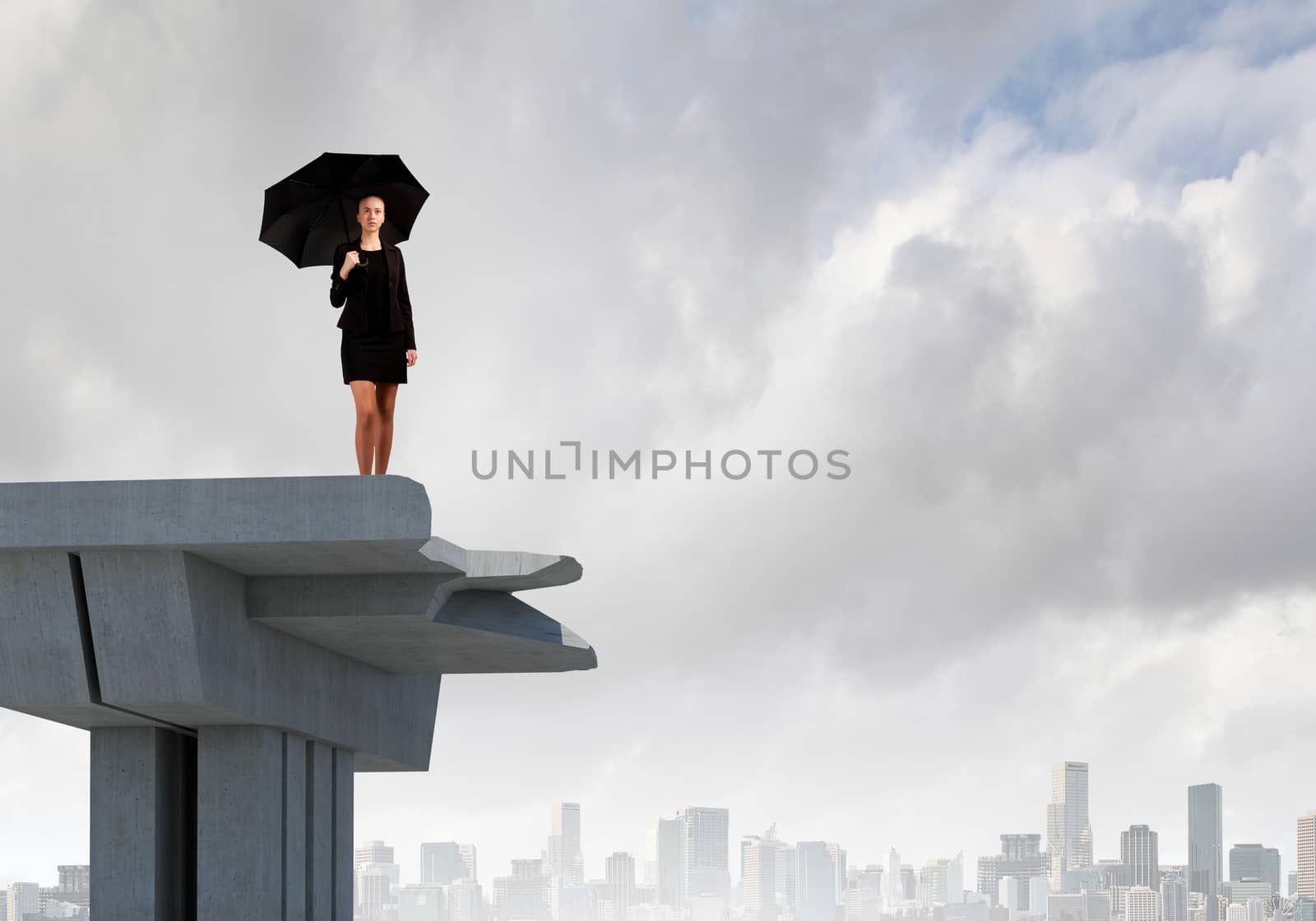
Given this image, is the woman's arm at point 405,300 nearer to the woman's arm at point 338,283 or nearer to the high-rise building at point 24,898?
the woman's arm at point 338,283

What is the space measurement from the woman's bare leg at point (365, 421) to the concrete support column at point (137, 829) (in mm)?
3231

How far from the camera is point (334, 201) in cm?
1653

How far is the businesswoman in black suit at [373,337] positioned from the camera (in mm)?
15938

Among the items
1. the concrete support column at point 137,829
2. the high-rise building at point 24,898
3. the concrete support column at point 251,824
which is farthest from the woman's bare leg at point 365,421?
the high-rise building at point 24,898

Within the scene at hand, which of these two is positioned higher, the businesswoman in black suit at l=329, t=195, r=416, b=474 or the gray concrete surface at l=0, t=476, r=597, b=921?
the businesswoman in black suit at l=329, t=195, r=416, b=474

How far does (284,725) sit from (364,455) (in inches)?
99.8

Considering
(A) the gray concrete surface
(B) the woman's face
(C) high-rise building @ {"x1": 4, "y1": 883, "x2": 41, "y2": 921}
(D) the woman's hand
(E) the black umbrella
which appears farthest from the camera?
(C) high-rise building @ {"x1": 4, "y1": 883, "x2": 41, "y2": 921}

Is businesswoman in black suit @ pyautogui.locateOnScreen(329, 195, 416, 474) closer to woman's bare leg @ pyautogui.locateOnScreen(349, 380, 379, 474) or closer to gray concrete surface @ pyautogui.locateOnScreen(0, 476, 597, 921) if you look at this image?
woman's bare leg @ pyautogui.locateOnScreen(349, 380, 379, 474)

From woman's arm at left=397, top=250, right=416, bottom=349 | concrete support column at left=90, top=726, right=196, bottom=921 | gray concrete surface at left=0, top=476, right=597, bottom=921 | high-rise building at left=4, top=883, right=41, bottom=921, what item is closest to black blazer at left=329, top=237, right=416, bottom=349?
woman's arm at left=397, top=250, right=416, bottom=349

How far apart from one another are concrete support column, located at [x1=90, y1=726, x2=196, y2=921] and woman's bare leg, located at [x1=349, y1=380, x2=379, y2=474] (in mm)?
3231

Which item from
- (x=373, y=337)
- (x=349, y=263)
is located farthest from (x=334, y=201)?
(x=373, y=337)

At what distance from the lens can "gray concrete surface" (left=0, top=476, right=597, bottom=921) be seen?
13.4 metres

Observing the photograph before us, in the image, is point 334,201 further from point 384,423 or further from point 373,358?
point 384,423

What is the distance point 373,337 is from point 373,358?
7.4 inches
